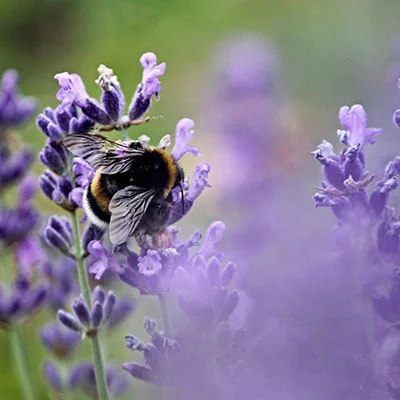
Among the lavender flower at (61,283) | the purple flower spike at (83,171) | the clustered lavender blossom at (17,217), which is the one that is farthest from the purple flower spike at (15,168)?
the purple flower spike at (83,171)

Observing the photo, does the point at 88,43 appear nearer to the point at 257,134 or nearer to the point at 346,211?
the point at 257,134

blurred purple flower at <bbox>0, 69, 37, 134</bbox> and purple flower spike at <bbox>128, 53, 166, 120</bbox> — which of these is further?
blurred purple flower at <bbox>0, 69, 37, 134</bbox>

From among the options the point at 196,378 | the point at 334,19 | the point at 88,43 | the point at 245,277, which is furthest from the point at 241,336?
the point at 88,43

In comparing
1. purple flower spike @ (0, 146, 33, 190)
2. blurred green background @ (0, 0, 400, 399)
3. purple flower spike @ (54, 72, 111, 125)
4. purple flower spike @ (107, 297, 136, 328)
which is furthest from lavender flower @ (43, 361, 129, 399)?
purple flower spike @ (54, 72, 111, 125)

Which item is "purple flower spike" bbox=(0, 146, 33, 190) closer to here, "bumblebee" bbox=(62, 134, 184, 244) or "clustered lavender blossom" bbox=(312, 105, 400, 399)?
"bumblebee" bbox=(62, 134, 184, 244)

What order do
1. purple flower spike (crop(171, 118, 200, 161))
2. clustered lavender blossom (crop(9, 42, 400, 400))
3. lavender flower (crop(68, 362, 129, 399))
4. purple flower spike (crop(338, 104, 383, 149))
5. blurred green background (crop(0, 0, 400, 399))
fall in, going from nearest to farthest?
clustered lavender blossom (crop(9, 42, 400, 400))
purple flower spike (crop(338, 104, 383, 149))
purple flower spike (crop(171, 118, 200, 161))
lavender flower (crop(68, 362, 129, 399))
blurred green background (crop(0, 0, 400, 399))
